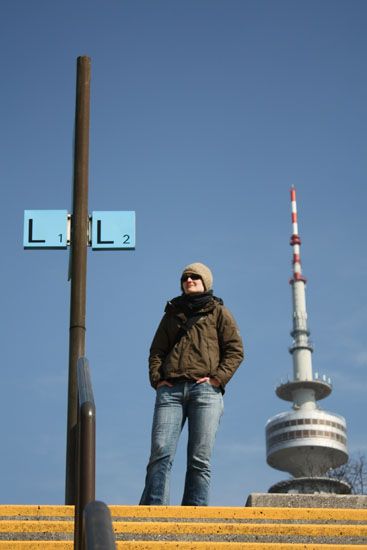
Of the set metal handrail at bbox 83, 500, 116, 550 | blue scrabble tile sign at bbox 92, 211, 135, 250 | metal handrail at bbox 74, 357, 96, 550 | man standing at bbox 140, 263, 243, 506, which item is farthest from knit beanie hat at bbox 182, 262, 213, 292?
metal handrail at bbox 83, 500, 116, 550

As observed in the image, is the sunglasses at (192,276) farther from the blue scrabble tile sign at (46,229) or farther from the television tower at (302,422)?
the television tower at (302,422)

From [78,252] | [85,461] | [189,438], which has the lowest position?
[85,461]

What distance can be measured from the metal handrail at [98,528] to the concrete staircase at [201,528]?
1.81 m

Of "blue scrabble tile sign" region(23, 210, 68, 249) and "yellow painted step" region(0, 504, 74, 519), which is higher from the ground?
"blue scrabble tile sign" region(23, 210, 68, 249)

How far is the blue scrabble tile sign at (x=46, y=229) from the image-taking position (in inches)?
276

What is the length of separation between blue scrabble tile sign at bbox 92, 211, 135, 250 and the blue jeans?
1277 millimetres

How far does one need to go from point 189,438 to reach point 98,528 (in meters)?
3.20

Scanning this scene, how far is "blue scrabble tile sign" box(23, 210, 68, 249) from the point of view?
23.0 ft

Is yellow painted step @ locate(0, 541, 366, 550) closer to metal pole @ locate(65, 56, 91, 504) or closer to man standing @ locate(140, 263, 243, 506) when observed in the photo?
man standing @ locate(140, 263, 243, 506)

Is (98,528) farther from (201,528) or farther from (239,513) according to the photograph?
(239,513)

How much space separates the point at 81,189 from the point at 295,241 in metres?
105

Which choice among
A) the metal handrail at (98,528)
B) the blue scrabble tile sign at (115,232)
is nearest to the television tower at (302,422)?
the blue scrabble tile sign at (115,232)

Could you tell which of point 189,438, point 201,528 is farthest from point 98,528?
point 189,438

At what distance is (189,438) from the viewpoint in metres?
6.12
